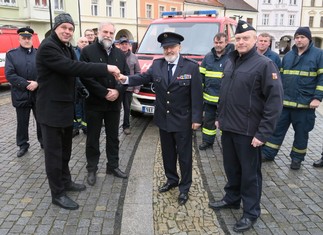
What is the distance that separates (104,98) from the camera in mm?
4293

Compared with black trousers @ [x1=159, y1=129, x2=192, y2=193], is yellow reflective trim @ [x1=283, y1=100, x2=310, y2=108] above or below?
above

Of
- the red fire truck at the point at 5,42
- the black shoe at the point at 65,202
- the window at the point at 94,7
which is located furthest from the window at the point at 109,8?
the black shoe at the point at 65,202

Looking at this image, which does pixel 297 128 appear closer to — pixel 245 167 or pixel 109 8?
pixel 245 167

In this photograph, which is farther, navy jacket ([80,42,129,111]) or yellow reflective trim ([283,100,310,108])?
yellow reflective trim ([283,100,310,108])

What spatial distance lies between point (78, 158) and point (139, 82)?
6.99ft

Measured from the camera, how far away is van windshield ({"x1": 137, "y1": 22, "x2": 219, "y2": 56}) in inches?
295

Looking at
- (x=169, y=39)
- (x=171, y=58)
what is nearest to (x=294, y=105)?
(x=171, y=58)

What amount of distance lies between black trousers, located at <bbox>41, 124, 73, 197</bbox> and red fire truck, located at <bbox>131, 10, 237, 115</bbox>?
128 inches

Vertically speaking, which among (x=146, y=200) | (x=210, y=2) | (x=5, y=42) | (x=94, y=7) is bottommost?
(x=146, y=200)

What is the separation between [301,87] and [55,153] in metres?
3.57

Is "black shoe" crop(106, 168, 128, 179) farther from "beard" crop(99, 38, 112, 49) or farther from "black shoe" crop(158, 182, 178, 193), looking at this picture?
"beard" crop(99, 38, 112, 49)

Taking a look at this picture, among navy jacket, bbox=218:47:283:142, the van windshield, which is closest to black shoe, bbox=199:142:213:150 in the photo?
the van windshield

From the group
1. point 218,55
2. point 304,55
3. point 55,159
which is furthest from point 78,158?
point 304,55

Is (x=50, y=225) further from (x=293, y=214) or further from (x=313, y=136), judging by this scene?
(x=313, y=136)
